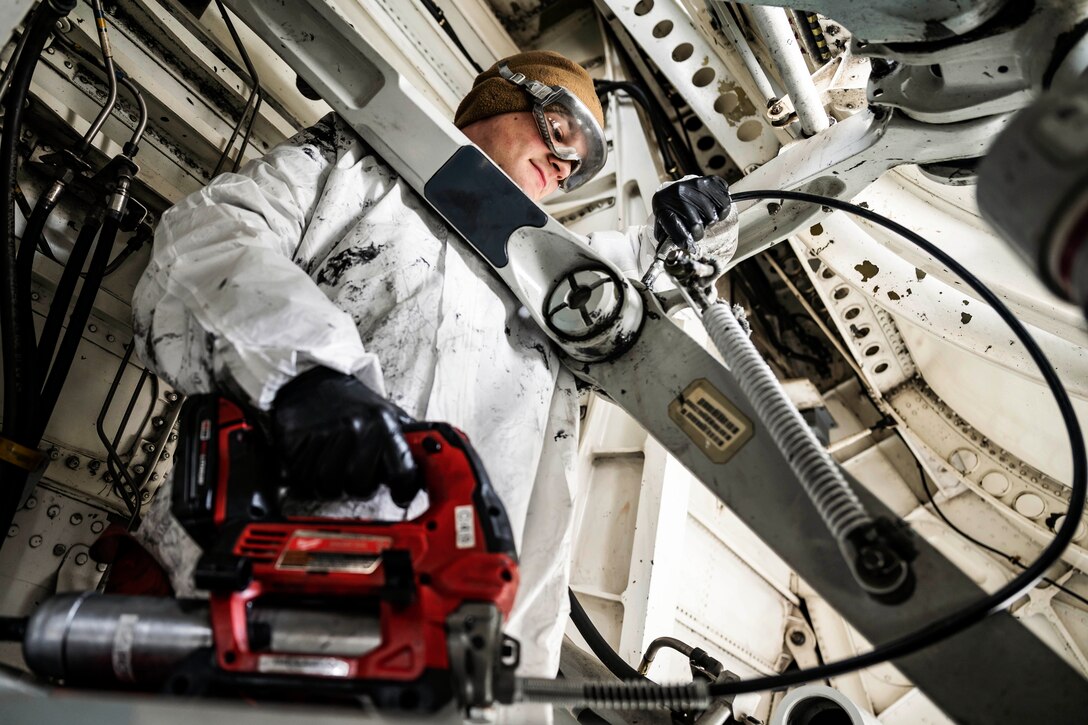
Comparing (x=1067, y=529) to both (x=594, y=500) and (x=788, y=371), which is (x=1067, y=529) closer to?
(x=594, y=500)

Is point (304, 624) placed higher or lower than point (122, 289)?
lower

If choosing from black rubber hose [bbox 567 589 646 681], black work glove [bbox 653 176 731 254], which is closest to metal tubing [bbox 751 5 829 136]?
black work glove [bbox 653 176 731 254]

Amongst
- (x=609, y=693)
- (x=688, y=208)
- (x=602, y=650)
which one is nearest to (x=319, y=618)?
(x=609, y=693)

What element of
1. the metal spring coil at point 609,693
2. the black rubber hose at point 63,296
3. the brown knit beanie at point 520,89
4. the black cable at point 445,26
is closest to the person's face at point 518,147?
the brown knit beanie at point 520,89

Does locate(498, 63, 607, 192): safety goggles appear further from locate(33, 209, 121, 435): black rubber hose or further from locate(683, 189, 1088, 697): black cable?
locate(683, 189, 1088, 697): black cable

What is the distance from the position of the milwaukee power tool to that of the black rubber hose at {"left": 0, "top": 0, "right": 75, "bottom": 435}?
559 mm

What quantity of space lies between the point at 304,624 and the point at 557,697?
0.95 ft

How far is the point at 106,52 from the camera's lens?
1279mm

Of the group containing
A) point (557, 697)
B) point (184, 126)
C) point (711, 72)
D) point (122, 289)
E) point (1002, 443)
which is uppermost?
point (711, 72)

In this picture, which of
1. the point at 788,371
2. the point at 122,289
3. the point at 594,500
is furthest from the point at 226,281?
the point at 788,371

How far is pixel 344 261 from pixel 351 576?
67 cm

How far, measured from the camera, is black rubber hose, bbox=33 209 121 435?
3.72 ft

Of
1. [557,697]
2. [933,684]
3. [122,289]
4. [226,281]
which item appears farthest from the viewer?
[122,289]

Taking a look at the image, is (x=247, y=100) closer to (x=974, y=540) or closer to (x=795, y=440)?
(x=795, y=440)
